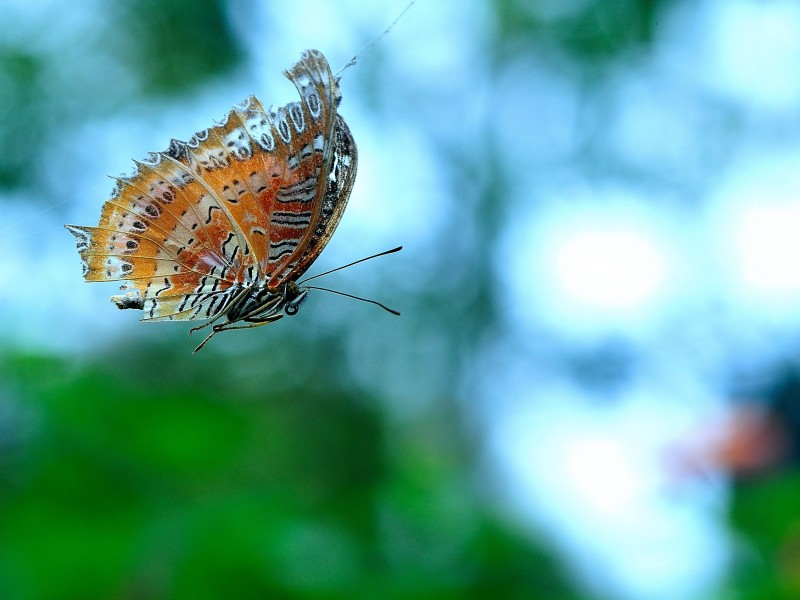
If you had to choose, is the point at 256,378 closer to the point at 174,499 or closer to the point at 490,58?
the point at 490,58

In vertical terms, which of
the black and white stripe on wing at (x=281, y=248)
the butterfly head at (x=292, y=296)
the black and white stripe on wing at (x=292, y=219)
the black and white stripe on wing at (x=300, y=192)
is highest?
the black and white stripe on wing at (x=300, y=192)

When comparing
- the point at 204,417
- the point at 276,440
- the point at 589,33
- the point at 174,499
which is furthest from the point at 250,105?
the point at 589,33

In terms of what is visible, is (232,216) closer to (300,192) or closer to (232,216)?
(232,216)

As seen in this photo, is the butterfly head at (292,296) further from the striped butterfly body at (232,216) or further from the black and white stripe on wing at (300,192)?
the black and white stripe on wing at (300,192)

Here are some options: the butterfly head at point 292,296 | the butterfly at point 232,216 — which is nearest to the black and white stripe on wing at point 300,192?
the butterfly at point 232,216

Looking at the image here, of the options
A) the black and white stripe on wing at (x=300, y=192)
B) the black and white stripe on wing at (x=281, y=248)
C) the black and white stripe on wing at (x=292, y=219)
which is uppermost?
the black and white stripe on wing at (x=300, y=192)

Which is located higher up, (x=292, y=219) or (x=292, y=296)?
(x=292, y=219)

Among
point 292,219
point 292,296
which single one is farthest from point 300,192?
point 292,296

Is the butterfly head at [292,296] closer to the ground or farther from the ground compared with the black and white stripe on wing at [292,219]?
closer to the ground
